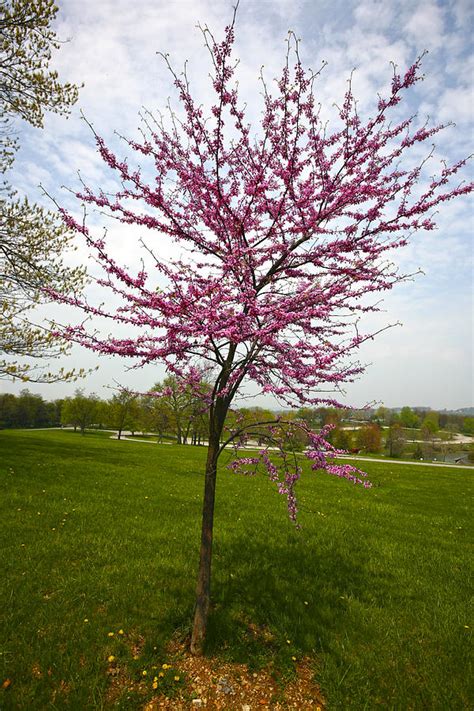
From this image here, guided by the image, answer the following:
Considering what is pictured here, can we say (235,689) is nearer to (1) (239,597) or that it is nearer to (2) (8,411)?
(1) (239,597)

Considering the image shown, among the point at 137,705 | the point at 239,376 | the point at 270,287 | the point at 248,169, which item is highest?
the point at 248,169

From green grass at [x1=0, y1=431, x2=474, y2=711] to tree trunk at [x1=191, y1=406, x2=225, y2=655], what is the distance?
267 mm

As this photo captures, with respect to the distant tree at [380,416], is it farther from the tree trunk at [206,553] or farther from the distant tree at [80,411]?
the distant tree at [80,411]

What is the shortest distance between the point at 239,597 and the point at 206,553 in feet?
4.72

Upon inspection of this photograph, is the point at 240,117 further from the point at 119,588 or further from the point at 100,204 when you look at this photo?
the point at 119,588

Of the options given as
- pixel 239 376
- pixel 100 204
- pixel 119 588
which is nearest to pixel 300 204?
pixel 239 376

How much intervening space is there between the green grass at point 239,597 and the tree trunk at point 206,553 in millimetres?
267

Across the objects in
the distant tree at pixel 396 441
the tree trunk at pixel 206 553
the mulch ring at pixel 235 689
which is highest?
the tree trunk at pixel 206 553

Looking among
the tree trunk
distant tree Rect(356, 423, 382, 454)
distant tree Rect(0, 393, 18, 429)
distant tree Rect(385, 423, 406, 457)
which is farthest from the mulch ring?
distant tree Rect(0, 393, 18, 429)

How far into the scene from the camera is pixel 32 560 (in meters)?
5.64

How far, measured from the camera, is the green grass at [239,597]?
3.60m

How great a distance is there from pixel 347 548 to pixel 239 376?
544cm

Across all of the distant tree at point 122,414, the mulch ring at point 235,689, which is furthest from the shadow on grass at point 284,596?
the distant tree at point 122,414

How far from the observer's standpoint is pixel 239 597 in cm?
502
